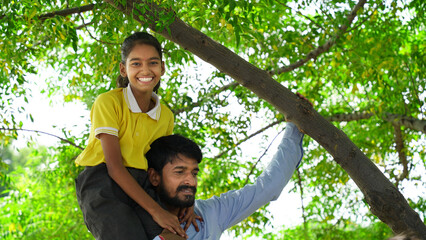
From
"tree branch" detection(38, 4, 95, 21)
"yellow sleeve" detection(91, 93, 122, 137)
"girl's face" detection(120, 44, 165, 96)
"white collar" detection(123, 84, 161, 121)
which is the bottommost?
"yellow sleeve" detection(91, 93, 122, 137)

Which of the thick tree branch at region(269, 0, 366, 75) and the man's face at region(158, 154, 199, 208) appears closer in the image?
the man's face at region(158, 154, 199, 208)

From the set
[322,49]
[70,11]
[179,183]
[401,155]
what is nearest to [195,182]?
[179,183]

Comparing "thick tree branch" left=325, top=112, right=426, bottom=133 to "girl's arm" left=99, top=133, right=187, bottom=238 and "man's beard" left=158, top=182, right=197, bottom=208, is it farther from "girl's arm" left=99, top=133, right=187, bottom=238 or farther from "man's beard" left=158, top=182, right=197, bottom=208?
"girl's arm" left=99, top=133, right=187, bottom=238

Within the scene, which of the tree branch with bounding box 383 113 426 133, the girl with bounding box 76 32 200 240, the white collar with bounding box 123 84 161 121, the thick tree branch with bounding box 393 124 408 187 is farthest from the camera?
the thick tree branch with bounding box 393 124 408 187

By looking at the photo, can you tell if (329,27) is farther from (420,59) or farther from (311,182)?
(311,182)

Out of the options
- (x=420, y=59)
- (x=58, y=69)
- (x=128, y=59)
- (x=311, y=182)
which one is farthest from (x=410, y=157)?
(x=128, y=59)

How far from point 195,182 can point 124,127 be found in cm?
40

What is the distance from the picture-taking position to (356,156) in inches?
108

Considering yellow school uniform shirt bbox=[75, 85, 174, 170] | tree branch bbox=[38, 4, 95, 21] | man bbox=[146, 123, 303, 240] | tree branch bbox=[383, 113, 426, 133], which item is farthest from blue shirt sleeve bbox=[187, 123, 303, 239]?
tree branch bbox=[383, 113, 426, 133]

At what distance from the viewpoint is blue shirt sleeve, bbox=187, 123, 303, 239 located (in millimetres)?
2604

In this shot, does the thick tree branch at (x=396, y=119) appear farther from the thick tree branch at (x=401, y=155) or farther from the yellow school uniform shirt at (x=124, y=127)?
the yellow school uniform shirt at (x=124, y=127)

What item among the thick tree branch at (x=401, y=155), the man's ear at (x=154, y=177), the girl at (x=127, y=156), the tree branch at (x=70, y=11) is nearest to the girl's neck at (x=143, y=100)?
the girl at (x=127, y=156)

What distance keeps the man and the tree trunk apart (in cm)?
11

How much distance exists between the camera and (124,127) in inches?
99.9
